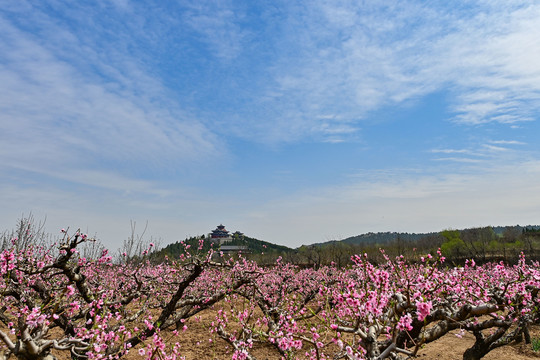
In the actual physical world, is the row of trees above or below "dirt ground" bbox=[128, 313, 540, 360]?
above

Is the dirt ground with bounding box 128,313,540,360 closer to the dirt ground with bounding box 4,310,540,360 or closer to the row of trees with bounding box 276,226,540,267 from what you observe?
the dirt ground with bounding box 4,310,540,360

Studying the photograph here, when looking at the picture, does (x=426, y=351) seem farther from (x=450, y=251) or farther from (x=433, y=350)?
(x=450, y=251)

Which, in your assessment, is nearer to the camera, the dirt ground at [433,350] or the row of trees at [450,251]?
the dirt ground at [433,350]

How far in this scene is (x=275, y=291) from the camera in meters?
17.6

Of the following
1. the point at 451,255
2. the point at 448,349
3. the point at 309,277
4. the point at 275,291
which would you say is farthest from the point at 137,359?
the point at 451,255

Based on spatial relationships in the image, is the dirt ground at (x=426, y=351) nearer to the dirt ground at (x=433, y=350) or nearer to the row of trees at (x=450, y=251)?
the dirt ground at (x=433, y=350)

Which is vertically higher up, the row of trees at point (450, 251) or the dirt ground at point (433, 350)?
the row of trees at point (450, 251)

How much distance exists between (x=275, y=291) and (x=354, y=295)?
13603 millimetres

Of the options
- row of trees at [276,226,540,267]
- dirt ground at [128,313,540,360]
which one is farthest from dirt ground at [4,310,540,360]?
row of trees at [276,226,540,267]

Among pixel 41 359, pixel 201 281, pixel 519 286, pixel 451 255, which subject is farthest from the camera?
pixel 451 255

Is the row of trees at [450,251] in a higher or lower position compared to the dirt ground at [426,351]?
higher

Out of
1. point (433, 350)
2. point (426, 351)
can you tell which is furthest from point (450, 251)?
point (426, 351)

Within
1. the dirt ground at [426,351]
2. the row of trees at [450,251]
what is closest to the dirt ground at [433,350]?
the dirt ground at [426,351]

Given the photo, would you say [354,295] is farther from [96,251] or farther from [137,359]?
[96,251]
